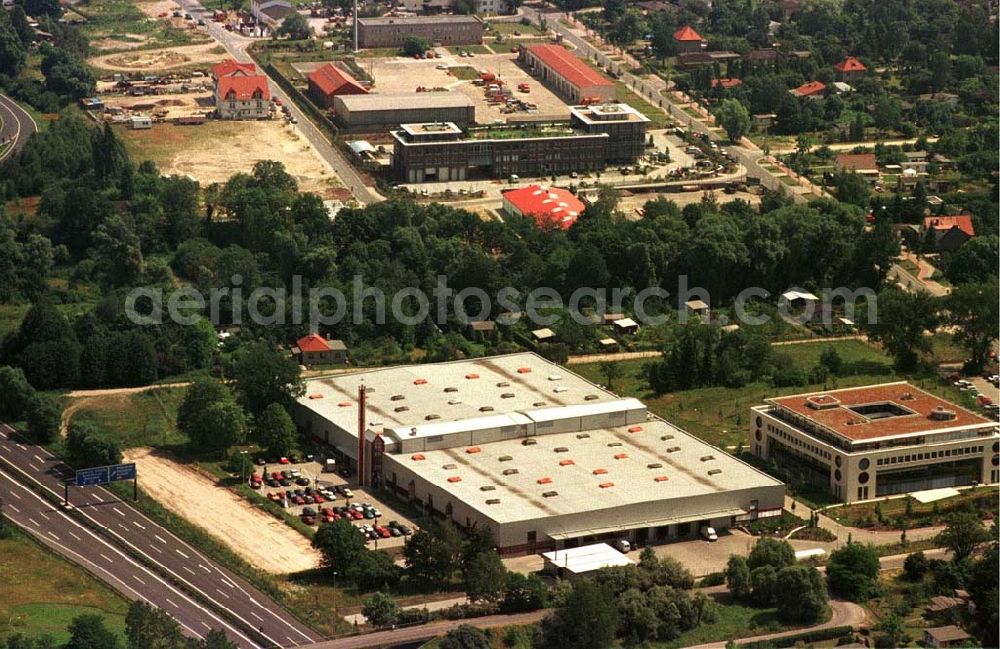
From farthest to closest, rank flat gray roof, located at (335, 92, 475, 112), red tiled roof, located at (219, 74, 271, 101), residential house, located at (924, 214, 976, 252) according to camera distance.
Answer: red tiled roof, located at (219, 74, 271, 101), flat gray roof, located at (335, 92, 475, 112), residential house, located at (924, 214, 976, 252)

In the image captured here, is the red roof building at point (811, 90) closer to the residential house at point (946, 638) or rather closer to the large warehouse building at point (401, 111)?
the large warehouse building at point (401, 111)

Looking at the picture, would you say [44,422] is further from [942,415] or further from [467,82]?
[467,82]

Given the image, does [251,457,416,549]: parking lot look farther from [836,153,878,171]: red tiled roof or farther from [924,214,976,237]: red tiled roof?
[836,153,878,171]: red tiled roof

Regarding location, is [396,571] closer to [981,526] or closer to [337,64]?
[981,526]

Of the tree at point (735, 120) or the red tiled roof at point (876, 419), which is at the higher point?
the tree at point (735, 120)

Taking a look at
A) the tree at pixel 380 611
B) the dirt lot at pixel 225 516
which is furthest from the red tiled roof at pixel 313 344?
the tree at pixel 380 611

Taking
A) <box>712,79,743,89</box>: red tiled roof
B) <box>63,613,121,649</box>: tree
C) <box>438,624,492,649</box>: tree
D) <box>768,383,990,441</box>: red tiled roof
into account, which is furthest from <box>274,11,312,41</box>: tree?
<box>438,624,492,649</box>: tree

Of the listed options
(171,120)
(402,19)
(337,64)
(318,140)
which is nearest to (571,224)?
(318,140)

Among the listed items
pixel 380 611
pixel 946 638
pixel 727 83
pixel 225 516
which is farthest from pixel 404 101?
pixel 946 638
